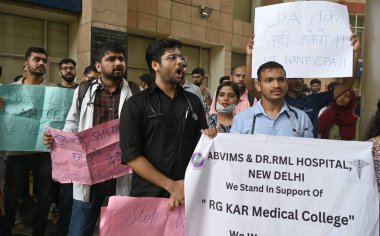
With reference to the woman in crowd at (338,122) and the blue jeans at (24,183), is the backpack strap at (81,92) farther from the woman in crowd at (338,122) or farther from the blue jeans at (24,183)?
the woman in crowd at (338,122)

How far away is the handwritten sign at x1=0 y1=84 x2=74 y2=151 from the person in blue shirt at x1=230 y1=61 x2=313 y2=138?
1938mm

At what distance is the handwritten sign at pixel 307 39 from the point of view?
Result: 3221 millimetres

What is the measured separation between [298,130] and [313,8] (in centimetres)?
115

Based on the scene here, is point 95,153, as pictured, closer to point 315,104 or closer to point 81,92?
point 81,92

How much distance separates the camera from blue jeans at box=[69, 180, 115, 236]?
129 inches

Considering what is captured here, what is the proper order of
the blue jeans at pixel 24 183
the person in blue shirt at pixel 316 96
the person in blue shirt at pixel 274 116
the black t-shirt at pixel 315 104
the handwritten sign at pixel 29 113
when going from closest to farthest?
1. the person in blue shirt at pixel 274 116
2. the person in blue shirt at pixel 316 96
3. the black t-shirt at pixel 315 104
4. the handwritten sign at pixel 29 113
5. the blue jeans at pixel 24 183

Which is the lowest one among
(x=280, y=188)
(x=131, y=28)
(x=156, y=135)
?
(x=280, y=188)

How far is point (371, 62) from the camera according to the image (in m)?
3.24

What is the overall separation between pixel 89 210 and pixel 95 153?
0.46m

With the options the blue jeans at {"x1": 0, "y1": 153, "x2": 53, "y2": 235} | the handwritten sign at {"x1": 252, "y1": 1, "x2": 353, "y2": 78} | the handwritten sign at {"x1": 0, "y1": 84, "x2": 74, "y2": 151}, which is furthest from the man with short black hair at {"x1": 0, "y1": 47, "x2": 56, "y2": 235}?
the handwritten sign at {"x1": 252, "y1": 1, "x2": 353, "y2": 78}

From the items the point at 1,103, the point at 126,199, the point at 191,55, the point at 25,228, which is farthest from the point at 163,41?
the point at 191,55

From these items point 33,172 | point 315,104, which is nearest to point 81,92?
point 33,172

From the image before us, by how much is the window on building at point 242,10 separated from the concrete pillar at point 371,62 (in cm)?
1229

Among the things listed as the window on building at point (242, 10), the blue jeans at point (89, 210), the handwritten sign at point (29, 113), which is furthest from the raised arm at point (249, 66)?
the window on building at point (242, 10)
